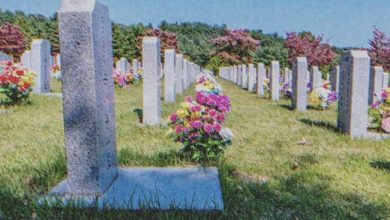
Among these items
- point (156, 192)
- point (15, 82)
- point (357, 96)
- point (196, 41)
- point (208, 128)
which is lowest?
point (156, 192)

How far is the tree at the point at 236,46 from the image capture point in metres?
48.1

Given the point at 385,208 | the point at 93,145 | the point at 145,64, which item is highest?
the point at 145,64

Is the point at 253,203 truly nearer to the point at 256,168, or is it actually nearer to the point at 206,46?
the point at 256,168

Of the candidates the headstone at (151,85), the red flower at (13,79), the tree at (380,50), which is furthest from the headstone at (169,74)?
the tree at (380,50)

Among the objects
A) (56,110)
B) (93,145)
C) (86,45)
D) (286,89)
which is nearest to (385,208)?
(93,145)

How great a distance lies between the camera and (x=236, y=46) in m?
48.9

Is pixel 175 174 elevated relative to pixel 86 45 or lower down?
lower down

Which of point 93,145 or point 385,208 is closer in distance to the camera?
point 93,145

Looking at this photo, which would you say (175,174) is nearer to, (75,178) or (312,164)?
(75,178)

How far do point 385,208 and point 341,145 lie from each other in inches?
107

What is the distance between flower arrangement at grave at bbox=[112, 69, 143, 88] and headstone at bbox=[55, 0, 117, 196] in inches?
580

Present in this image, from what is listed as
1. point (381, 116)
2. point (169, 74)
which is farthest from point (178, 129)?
point (169, 74)

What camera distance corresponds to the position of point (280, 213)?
330 centimetres

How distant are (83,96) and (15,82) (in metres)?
6.28
